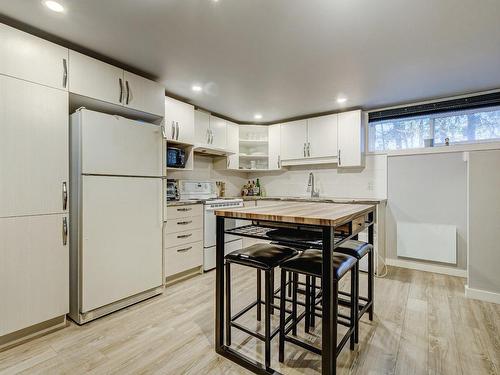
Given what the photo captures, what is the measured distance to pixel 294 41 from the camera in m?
2.06

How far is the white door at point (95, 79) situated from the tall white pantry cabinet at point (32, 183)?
7 centimetres

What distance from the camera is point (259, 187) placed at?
4.82 m

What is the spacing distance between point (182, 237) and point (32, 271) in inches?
54.8

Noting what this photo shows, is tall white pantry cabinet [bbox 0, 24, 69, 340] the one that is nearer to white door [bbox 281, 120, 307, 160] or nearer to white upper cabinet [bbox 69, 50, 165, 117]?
white upper cabinet [bbox 69, 50, 165, 117]

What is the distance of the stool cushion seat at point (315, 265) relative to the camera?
1.44 metres

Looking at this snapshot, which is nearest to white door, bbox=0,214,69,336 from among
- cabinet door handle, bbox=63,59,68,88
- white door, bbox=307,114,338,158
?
cabinet door handle, bbox=63,59,68,88

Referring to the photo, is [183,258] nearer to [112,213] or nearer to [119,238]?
[119,238]

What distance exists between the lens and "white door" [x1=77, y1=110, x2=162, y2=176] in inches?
82.2

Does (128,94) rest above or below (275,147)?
above

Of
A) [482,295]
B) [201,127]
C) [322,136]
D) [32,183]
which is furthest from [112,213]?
[482,295]

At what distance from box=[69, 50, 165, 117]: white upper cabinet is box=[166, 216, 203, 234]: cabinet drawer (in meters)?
1.19

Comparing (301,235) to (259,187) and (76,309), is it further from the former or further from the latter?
(259,187)

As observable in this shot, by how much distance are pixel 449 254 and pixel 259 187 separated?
2.95 metres

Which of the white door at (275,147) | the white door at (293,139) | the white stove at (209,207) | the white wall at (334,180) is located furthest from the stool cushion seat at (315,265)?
the white door at (275,147)
